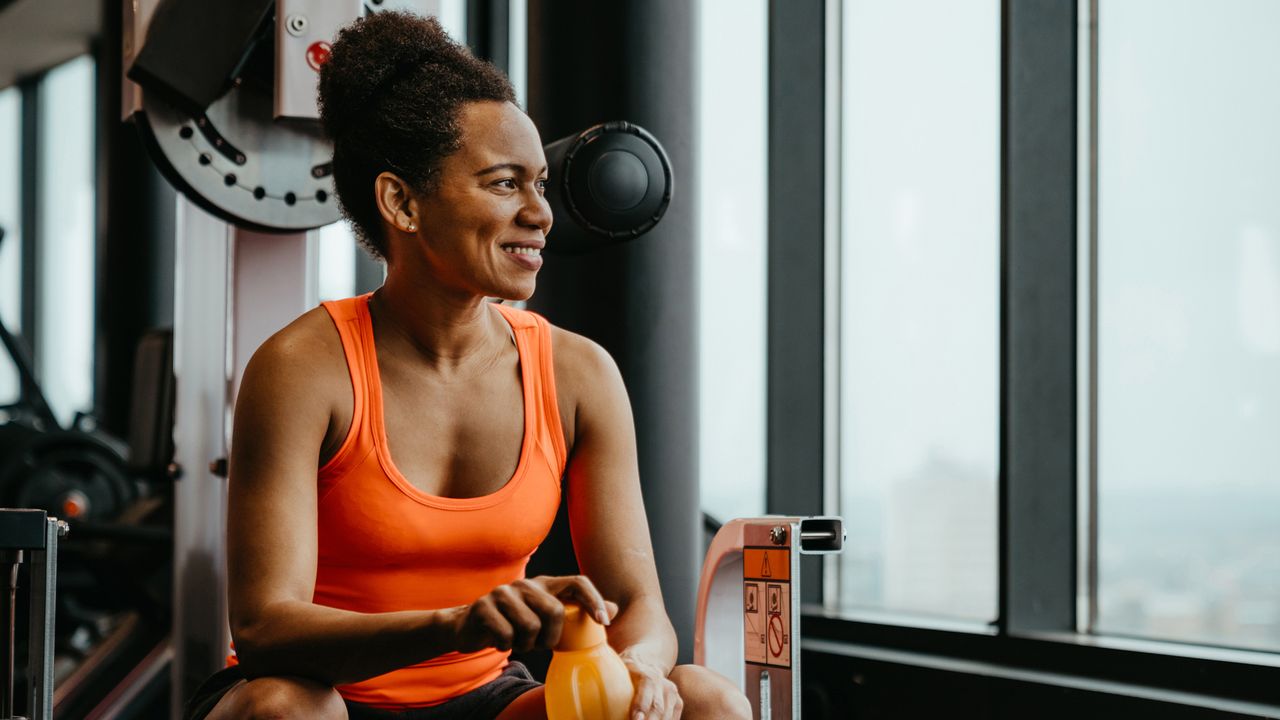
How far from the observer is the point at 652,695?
1.21 metres

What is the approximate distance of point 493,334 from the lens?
62.6 inches

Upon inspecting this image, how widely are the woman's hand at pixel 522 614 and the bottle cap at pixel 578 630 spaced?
17mm

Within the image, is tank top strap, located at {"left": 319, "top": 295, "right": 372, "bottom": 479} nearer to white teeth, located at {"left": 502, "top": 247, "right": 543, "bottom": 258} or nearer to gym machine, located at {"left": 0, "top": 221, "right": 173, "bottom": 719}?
white teeth, located at {"left": 502, "top": 247, "right": 543, "bottom": 258}

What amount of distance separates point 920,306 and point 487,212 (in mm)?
1710

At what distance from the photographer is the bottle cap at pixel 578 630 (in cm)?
115

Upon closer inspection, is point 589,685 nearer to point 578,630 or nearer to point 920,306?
point 578,630

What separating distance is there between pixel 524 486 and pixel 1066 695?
138 centimetres

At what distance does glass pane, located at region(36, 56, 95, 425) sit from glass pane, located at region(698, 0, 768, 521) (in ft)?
14.5

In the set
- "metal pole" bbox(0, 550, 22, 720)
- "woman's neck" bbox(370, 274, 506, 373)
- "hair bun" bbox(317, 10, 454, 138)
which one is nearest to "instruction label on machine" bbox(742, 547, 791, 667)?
"woman's neck" bbox(370, 274, 506, 373)

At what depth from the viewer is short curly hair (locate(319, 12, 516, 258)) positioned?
145 centimetres

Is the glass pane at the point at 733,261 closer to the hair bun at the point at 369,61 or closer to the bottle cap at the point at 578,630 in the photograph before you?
the hair bun at the point at 369,61

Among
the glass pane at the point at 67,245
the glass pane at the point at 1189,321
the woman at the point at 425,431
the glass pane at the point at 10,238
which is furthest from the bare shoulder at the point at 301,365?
the glass pane at the point at 10,238

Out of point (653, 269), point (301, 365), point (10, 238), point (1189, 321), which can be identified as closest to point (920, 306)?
point (1189, 321)

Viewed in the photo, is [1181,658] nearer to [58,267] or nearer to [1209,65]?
[1209,65]
